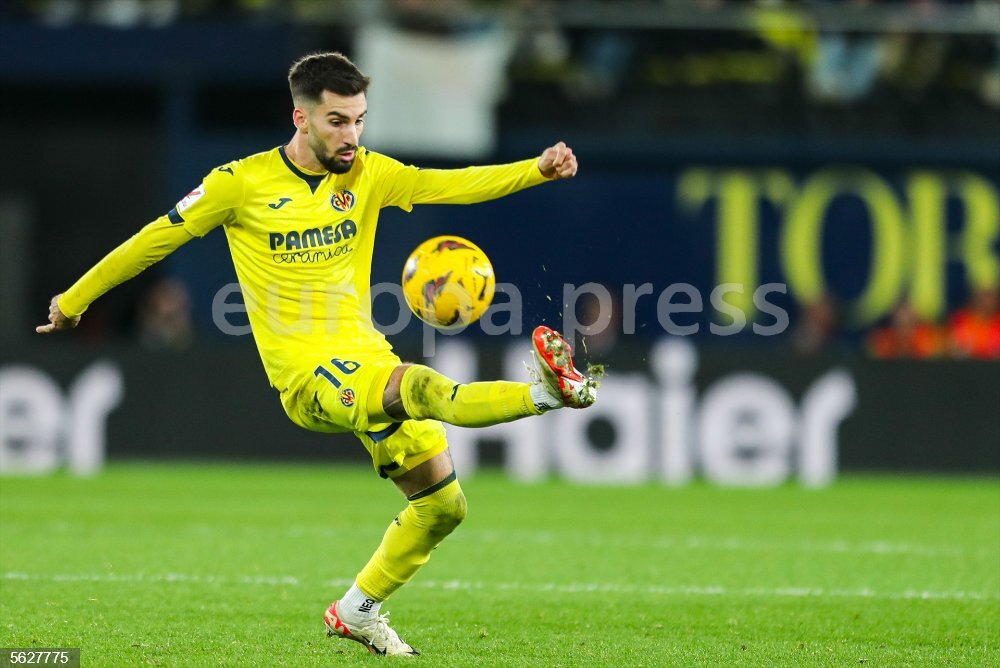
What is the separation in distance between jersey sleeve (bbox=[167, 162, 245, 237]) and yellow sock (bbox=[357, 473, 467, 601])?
141 cm

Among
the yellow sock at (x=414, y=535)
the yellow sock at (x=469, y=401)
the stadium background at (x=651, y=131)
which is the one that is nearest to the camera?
the yellow sock at (x=469, y=401)

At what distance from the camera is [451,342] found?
15305 mm

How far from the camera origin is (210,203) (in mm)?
6617

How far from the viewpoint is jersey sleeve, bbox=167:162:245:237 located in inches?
260

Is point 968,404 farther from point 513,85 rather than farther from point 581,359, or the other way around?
point 581,359

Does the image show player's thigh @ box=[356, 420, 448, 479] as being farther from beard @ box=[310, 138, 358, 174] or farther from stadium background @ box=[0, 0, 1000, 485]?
stadium background @ box=[0, 0, 1000, 485]

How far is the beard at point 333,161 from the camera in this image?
6.57 m

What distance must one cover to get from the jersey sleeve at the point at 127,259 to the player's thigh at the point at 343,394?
77cm

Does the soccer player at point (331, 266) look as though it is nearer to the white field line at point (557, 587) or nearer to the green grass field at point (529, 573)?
the green grass field at point (529, 573)

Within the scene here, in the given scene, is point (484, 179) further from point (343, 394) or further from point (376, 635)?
point (376, 635)

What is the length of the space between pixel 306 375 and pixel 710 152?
12.4 meters

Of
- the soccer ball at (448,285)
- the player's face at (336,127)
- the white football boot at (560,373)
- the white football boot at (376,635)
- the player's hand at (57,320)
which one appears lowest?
the white football boot at (376,635)

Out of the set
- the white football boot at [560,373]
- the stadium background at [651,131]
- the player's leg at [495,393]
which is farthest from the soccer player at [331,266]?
the stadium background at [651,131]

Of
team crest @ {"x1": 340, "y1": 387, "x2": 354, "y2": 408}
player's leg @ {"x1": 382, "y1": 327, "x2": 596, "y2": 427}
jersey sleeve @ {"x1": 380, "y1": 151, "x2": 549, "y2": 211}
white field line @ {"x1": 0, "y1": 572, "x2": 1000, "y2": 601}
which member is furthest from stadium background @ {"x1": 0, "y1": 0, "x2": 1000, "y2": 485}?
player's leg @ {"x1": 382, "y1": 327, "x2": 596, "y2": 427}
